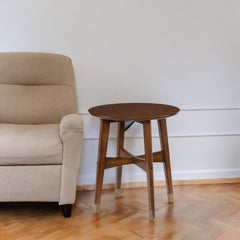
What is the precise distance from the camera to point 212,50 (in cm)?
228

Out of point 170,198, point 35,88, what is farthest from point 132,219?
point 35,88

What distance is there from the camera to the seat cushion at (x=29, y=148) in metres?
1.63

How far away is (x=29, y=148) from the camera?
1.63 meters

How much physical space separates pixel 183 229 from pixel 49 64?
4.51ft

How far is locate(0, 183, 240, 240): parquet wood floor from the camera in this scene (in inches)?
61.2

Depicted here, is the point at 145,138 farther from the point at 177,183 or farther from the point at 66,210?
the point at 177,183

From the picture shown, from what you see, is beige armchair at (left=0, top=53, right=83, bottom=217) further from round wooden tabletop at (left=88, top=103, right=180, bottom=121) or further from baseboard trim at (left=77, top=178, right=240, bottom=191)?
baseboard trim at (left=77, top=178, right=240, bottom=191)

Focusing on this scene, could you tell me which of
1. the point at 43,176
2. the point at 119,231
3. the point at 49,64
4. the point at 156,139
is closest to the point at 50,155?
the point at 43,176

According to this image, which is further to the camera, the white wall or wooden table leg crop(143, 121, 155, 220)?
the white wall

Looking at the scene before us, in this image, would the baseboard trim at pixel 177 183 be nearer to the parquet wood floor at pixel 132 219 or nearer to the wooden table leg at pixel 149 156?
the parquet wood floor at pixel 132 219

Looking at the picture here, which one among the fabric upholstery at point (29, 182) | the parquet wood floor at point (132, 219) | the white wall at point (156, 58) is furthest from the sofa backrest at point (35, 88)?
the parquet wood floor at point (132, 219)

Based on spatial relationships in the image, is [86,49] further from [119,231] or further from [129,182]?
[119,231]

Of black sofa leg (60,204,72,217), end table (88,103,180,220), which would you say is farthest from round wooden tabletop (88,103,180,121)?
black sofa leg (60,204,72,217)

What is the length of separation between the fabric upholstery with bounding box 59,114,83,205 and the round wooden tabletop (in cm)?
15
